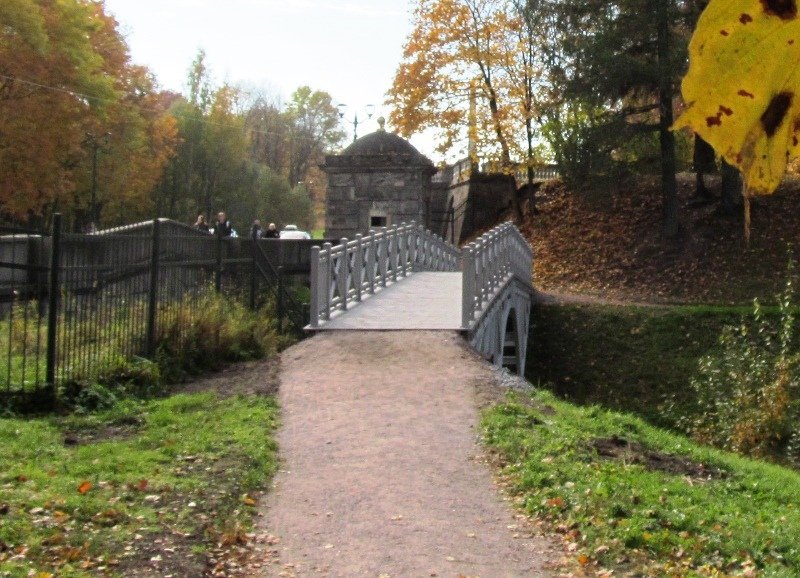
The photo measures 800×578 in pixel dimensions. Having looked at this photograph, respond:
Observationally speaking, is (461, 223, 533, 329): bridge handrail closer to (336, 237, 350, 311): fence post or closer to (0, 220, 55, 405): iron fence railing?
(336, 237, 350, 311): fence post

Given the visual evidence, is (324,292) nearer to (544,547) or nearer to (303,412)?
(303,412)

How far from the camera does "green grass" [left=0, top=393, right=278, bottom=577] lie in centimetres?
633

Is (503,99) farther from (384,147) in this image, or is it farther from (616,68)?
(616,68)

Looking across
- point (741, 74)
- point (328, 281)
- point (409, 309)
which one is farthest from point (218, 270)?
point (741, 74)

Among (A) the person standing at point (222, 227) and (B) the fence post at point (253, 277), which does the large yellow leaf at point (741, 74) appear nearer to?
(A) the person standing at point (222, 227)

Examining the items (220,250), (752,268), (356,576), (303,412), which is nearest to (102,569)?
(356,576)

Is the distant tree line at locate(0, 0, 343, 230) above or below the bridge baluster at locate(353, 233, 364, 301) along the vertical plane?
above

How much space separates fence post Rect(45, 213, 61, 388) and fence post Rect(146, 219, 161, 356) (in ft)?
6.53

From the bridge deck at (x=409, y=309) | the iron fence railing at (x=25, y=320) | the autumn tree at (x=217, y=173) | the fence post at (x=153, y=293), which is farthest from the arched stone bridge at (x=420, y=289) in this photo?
the autumn tree at (x=217, y=173)

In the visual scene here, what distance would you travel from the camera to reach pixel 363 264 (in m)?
19.8

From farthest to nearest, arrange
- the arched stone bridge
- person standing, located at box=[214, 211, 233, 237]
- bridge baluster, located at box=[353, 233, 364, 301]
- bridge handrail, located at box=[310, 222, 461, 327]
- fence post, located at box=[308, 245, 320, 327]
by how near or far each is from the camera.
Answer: bridge baluster, located at box=[353, 233, 364, 301]
bridge handrail, located at box=[310, 222, 461, 327]
the arched stone bridge
person standing, located at box=[214, 211, 233, 237]
fence post, located at box=[308, 245, 320, 327]

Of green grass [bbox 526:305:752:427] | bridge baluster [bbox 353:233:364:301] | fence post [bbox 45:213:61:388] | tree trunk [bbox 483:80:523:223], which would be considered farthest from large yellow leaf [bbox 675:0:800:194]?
tree trunk [bbox 483:80:523:223]

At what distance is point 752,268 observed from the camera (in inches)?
1246

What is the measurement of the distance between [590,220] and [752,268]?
25.3 feet
